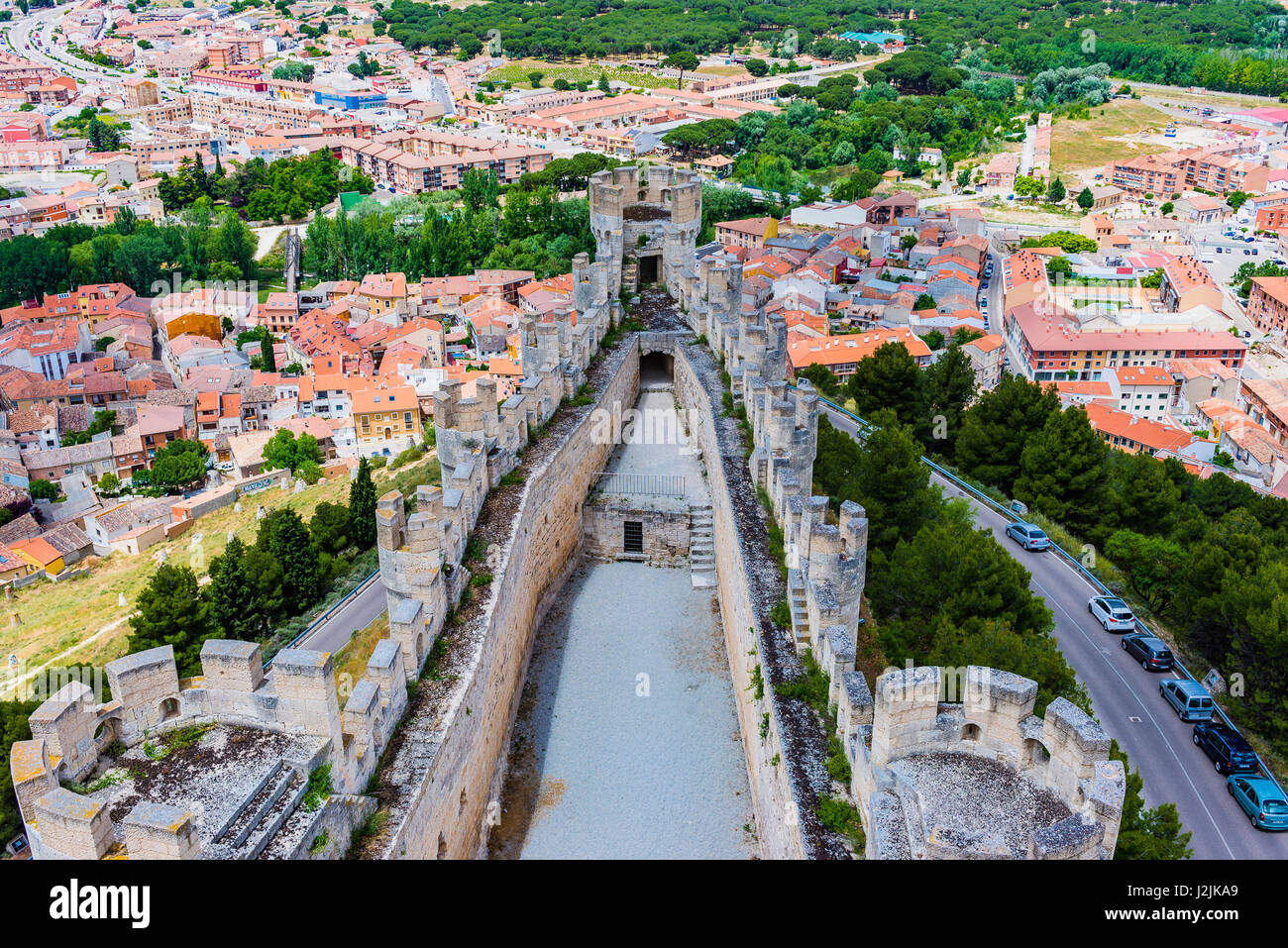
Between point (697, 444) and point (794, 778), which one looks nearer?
point (794, 778)

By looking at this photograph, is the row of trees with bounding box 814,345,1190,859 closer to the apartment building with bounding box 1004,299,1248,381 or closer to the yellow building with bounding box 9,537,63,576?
the apartment building with bounding box 1004,299,1248,381

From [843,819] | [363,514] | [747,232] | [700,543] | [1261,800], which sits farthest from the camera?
[747,232]

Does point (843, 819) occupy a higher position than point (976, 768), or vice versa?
point (976, 768)

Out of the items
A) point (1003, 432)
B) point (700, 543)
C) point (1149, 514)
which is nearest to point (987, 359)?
point (1003, 432)

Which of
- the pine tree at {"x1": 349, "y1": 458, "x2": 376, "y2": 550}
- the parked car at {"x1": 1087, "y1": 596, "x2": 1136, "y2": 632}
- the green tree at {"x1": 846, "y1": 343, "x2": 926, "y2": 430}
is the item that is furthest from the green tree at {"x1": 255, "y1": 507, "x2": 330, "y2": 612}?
the parked car at {"x1": 1087, "y1": 596, "x2": 1136, "y2": 632}

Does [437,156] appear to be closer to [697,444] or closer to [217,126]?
[217,126]

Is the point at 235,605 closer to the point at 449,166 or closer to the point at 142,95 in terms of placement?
the point at 449,166

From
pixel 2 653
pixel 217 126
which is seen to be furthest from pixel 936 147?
pixel 2 653

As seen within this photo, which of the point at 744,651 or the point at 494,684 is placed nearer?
the point at 494,684
